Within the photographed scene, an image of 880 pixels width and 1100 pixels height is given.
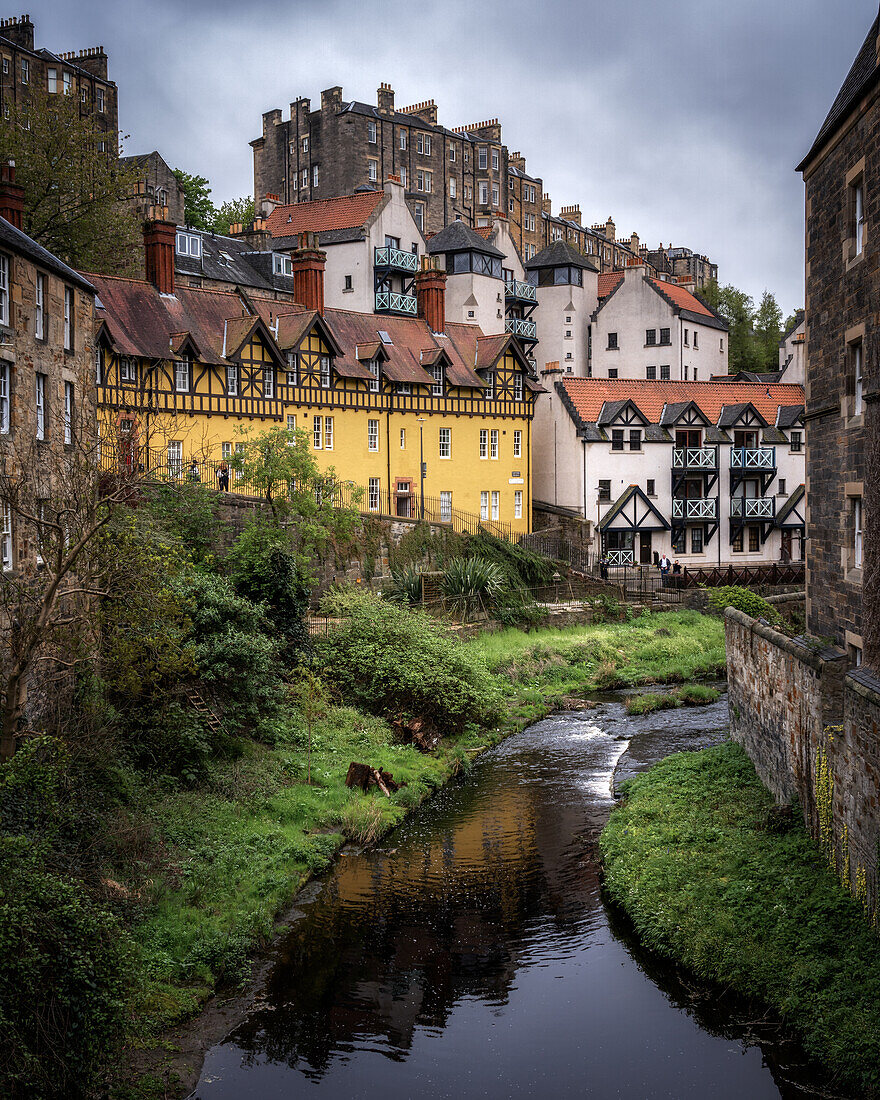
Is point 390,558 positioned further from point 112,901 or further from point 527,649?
point 112,901

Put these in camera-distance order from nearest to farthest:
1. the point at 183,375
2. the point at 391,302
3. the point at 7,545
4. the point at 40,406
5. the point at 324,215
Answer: the point at 7,545 < the point at 40,406 < the point at 183,375 < the point at 391,302 < the point at 324,215

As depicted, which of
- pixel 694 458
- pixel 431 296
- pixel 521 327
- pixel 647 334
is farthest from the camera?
pixel 647 334

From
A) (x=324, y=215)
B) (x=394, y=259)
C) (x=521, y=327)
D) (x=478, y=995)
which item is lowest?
(x=478, y=995)

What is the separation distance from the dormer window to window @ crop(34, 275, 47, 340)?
29111mm

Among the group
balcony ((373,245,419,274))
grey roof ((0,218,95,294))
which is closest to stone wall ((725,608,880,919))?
grey roof ((0,218,95,294))

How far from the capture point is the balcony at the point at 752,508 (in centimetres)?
5362

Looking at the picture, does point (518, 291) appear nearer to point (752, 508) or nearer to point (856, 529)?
point (752, 508)

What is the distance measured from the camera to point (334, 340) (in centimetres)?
4316

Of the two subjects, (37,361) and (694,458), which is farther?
(694,458)

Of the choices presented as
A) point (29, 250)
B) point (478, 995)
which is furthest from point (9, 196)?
point (478, 995)

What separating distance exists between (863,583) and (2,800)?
1349 cm

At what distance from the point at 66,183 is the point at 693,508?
3114 cm

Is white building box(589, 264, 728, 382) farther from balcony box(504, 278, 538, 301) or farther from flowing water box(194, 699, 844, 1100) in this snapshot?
flowing water box(194, 699, 844, 1100)

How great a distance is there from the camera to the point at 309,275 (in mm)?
44469
